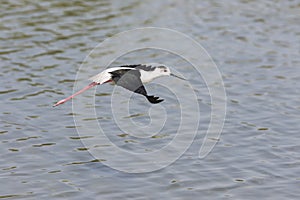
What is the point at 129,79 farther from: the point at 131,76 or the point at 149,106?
the point at 149,106

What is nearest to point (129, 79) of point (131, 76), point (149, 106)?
point (131, 76)

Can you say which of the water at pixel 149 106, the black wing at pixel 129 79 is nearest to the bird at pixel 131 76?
the black wing at pixel 129 79

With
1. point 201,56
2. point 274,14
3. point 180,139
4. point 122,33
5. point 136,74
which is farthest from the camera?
point 274,14

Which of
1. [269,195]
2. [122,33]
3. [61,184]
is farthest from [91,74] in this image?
[269,195]

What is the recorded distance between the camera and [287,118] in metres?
12.2

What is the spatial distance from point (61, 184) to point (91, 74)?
15.7ft

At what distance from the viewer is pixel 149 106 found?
12.9 meters

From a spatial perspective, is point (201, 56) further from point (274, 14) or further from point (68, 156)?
point (68, 156)

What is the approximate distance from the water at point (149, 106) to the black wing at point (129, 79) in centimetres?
117

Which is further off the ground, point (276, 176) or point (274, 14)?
point (274, 14)

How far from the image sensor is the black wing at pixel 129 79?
10205 millimetres

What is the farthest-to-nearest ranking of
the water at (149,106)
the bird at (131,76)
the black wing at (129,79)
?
the bird at (131,76)
the black wing at (129,79)
the water at (149,106)

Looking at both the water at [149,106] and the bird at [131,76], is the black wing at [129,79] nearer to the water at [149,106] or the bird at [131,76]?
the bird at [131,76]

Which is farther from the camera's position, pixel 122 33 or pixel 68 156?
pixel 122 33
